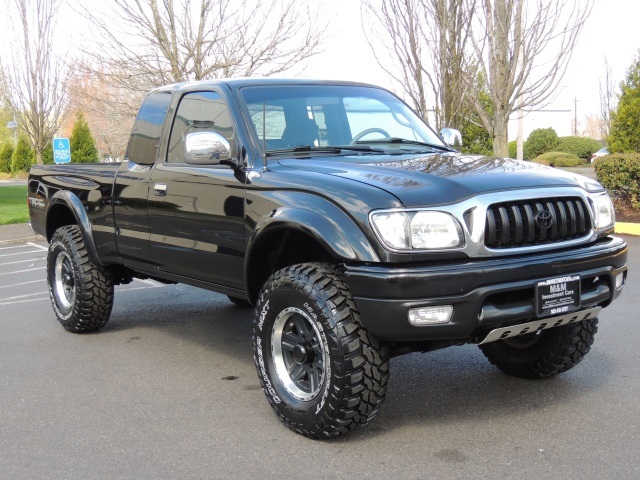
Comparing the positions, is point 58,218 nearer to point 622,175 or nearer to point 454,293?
point 454,293

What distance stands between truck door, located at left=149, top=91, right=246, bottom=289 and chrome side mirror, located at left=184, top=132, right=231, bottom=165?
11cm

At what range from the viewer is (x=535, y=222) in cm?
407

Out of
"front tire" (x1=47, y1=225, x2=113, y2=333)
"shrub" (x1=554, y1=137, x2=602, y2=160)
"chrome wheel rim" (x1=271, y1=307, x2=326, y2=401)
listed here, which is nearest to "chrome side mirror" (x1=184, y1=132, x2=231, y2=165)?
"chrome wheel rim" (x1=271, y1=307, x2=326, y2=401)

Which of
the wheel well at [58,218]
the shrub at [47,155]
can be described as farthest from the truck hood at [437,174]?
the shrub at [47,155]

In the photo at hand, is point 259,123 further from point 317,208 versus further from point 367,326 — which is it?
point 367,326

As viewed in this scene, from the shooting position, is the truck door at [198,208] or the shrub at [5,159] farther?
the shrub at [5,159]

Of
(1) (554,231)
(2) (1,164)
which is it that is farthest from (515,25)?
(2) (1,164)

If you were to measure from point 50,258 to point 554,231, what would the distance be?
4635mm

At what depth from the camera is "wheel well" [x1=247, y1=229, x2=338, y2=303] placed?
455 centimetres

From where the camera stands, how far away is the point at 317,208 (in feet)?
13.7

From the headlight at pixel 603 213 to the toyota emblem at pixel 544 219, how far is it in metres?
0.45

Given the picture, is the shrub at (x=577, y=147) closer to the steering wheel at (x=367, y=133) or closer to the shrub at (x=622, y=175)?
the shrub at (x=622, y=175)

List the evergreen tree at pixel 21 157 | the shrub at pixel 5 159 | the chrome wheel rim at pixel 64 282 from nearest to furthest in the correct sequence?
1. the chrome wheel rim at pixel 64 282
2. the evergreen tree at pixel 21 157
3. the shrub at pixel 5 159

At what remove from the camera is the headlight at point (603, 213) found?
4.46 meters
